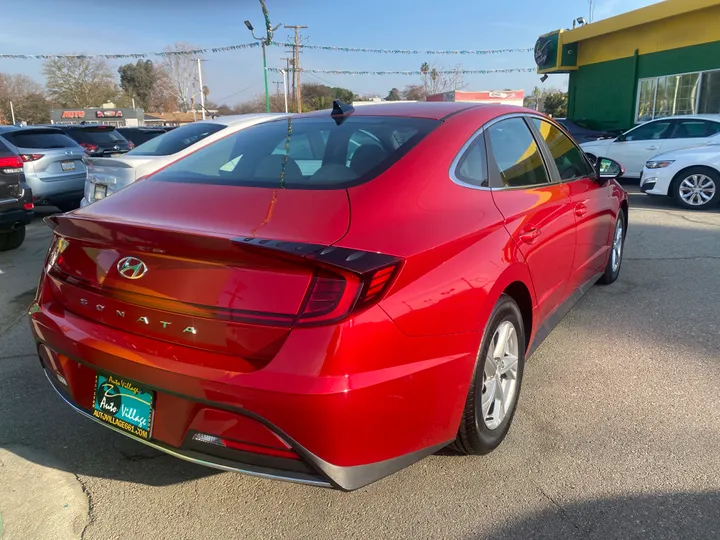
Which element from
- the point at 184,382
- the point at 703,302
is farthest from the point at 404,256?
the point at 703,302

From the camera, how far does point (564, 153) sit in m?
3.82

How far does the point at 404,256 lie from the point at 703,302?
3721mm

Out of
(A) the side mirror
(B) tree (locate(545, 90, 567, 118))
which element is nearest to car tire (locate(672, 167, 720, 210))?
(A) the side mirror

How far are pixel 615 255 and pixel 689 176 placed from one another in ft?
16.4

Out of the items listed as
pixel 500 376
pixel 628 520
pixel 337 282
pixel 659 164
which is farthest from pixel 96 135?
pixel 628 520

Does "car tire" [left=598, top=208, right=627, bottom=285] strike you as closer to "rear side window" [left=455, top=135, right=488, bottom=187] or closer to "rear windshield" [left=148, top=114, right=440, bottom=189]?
"rear side window" [left=455, top=135, right=488, bottom=187]

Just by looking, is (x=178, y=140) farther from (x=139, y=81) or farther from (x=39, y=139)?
(x=139, y=81)

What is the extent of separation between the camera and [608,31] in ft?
60.2

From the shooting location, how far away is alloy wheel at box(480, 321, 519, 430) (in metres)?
2.54

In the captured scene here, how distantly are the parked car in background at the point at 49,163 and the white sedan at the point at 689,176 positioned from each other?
920 cm

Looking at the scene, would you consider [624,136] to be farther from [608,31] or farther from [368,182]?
[368,182]

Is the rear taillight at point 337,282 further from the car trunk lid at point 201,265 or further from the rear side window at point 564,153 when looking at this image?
the rear side window at point 564,153

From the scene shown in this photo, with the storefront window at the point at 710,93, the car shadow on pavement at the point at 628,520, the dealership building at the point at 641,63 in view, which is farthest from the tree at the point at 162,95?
the car shadow on pavement at the point at 628,520

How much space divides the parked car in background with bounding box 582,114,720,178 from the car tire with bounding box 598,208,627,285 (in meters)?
6.18
